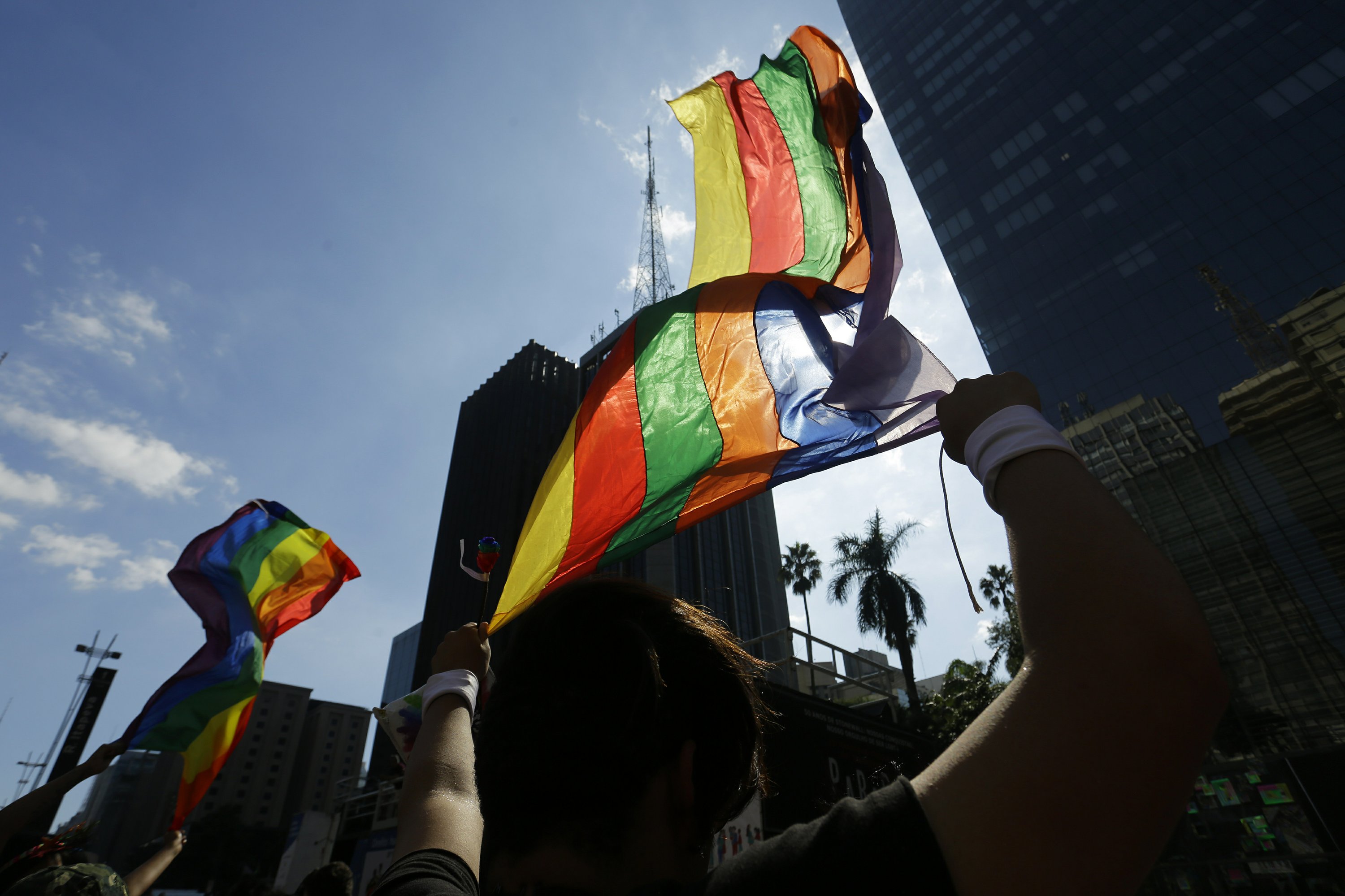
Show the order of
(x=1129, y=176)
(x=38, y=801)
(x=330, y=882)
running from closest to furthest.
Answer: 1. (x=38, y=801)
2. (x=330, y=882)
3. (x=1129, y=176)

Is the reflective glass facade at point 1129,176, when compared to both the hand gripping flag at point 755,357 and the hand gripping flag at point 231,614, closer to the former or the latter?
the hand gripping flag at point 755,357

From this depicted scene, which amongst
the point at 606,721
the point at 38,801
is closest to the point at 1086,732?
the point at 606,721

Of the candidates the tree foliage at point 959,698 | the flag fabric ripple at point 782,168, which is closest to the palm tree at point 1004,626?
the tree foliage at point 959,698

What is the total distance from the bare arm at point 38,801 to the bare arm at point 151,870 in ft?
2.23

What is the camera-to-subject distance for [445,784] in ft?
5.35

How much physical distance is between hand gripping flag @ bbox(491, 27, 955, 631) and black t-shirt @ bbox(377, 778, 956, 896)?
2.57m

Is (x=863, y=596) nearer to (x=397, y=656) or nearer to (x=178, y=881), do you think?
(x=178, y=881)

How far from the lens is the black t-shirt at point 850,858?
2.21ft

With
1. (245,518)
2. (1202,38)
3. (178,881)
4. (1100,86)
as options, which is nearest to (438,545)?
(178,881)

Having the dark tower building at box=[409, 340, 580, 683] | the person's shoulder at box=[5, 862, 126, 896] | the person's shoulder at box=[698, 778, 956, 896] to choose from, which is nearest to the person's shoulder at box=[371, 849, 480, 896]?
the person's shoulder at box=[698, 778, 956, 896]

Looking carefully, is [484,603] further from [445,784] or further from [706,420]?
[706,420]

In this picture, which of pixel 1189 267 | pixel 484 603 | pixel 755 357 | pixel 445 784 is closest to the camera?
pixel 445 784

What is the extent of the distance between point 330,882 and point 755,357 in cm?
496

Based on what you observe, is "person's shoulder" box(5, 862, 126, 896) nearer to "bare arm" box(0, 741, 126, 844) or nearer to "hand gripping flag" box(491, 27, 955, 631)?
"bare arm" box(0, 741, 126, 844)
